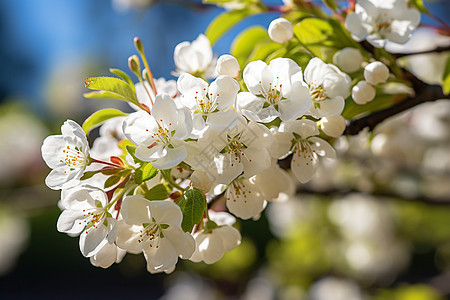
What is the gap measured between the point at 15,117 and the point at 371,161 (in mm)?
2712

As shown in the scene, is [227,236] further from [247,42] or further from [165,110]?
[247,42]

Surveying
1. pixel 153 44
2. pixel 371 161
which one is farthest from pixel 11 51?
pixel 371 161

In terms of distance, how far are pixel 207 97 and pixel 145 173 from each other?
11 cm

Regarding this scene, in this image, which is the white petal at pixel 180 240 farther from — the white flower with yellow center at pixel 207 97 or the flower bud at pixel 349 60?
the flower bud at pixel 349 60

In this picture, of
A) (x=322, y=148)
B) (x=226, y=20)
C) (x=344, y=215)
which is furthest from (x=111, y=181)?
(x=344, y=215)

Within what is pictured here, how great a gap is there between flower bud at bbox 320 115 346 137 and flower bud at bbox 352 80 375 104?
63 mm

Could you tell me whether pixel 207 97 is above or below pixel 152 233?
above

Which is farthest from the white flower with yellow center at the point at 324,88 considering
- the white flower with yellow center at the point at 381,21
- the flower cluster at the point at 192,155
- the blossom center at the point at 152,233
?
the blossom center at the point at 152,233

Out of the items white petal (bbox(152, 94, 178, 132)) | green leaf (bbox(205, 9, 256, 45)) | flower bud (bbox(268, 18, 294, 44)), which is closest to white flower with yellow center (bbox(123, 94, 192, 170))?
white petal (bbox(152, 94, 178, 132))

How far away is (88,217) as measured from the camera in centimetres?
51

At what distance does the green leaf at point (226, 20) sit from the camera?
770mm

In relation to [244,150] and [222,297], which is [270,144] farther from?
[222,297]

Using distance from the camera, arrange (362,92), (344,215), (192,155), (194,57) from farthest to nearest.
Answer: (344,215) < (194,57) < (362,92) < (192,155)

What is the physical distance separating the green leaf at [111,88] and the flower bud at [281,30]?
204 mm
